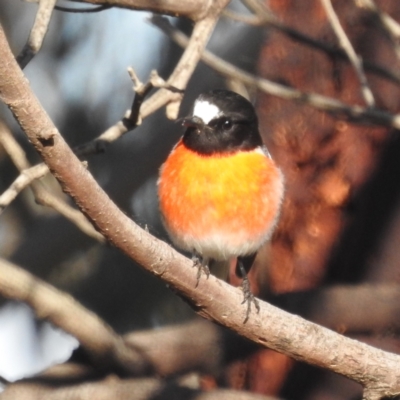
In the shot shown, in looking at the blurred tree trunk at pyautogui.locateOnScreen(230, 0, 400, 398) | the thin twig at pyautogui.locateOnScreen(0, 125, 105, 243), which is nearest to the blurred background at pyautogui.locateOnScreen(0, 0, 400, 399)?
the blurred tree trunk at pyautogui.locateOnScreen(230, 0, 400, 398)

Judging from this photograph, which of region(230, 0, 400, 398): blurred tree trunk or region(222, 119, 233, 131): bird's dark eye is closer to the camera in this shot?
region(222, 119, 233, 131): bird's dark eye

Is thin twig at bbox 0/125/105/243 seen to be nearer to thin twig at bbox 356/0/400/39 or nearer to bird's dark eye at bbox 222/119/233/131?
bird's dark eye at bbox 222/119/233/131

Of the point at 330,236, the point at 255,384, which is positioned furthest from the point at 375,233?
the point at 255,384

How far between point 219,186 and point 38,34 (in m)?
1.34

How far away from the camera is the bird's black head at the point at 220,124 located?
14.9ft

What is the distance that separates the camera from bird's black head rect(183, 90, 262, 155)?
4547 mm

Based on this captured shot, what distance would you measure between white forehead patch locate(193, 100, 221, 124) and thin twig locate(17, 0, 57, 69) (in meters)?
1.12

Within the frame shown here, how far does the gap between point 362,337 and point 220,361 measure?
94 centimetres

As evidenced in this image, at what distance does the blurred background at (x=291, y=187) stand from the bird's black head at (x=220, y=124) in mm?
1035

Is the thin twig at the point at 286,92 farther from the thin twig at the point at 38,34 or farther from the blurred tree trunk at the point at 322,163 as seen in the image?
the blurred tree trunk at the point at 322,163

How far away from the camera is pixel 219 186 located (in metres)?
4.47

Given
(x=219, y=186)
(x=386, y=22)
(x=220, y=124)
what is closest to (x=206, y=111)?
(x=220, y=124)

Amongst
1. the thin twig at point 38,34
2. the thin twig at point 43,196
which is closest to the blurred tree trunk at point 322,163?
the thin twig at point 43,196

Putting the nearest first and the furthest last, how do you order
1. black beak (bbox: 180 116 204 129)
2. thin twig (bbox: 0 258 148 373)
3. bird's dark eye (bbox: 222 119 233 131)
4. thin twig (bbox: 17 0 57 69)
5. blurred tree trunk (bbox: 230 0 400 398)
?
thin twig (bbox: 17 0 57 69)
thin twig (bbox: 0 258 148 373)
black beak (bbox: 180 116 204 129)
bird's dark eye (bbox: 222 119 233 131)
blurred tree trunk (bbox: 230 0 400 398)
